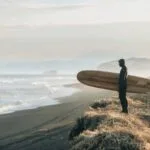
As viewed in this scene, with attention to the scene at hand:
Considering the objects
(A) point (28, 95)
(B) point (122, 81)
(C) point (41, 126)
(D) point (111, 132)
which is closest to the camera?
(D) point (111, 132)

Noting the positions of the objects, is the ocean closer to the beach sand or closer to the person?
the beach sand

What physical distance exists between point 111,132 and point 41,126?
22.3m

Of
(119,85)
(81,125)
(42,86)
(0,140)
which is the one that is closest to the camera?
(81,125)

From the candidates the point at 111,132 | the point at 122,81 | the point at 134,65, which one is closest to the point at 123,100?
the point at 122,81

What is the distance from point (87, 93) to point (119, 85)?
39.5 metres

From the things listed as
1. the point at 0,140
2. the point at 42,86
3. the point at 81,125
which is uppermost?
the point at 81,125

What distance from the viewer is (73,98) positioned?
53688 millimetres

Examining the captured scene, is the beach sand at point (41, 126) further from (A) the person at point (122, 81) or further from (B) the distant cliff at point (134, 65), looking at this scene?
(B) the distant cliff at point (134, 65)

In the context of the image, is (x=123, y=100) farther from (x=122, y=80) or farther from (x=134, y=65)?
(x=134, y=65)

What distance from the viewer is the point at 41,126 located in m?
35.3

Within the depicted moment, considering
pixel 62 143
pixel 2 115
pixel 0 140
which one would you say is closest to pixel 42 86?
pixel 2 115

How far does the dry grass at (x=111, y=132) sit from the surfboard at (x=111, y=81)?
1543 millimetres

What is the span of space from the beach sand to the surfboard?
102 inches

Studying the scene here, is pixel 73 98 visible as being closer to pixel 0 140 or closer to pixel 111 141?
pixel 0 140
